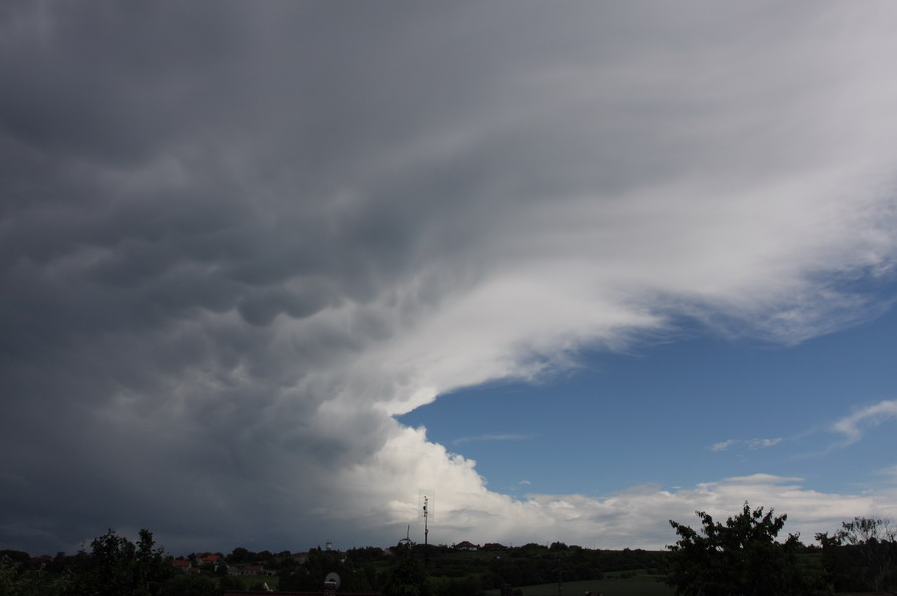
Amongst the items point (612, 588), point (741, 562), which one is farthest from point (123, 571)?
point (612, 588)

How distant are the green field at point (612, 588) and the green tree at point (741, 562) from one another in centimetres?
5225

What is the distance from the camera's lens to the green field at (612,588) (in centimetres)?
8976

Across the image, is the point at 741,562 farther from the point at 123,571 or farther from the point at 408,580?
the point at 123,571

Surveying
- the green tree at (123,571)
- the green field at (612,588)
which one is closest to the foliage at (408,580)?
the green tree at (123,571)

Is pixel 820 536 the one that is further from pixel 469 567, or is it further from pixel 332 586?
pixel 469 567

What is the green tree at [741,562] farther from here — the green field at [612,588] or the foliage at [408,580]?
the green field at [612,588]

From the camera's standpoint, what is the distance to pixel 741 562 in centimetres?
3516

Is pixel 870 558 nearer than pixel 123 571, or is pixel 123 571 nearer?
pixel 123 571

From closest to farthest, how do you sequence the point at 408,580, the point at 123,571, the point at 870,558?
the point at 123,571 < the point at 408,580 < the point at 870,558

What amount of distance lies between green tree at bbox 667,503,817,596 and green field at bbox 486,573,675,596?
171 feet

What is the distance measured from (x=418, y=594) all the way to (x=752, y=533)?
19184 mm

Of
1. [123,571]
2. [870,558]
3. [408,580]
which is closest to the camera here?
[123,571]

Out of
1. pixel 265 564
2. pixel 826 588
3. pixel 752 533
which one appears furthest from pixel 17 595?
pixel 265 564

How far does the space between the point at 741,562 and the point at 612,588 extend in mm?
69046
